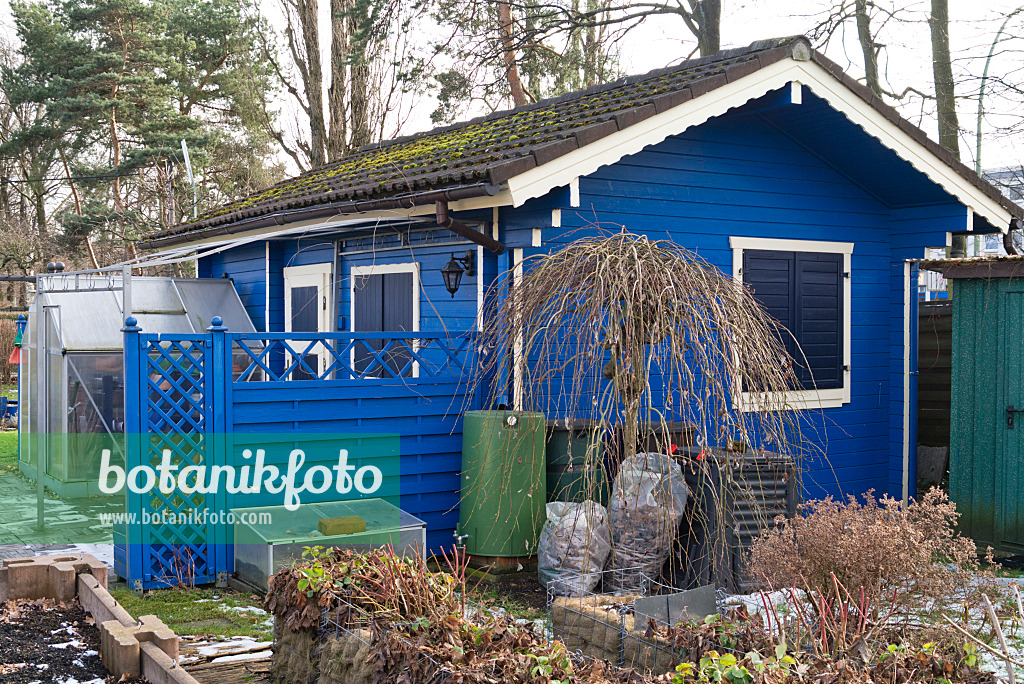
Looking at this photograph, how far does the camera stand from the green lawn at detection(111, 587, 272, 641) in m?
A: 5.49

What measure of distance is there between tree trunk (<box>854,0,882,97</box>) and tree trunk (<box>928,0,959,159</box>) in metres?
0.96

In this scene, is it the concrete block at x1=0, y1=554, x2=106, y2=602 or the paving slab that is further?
the paving slab

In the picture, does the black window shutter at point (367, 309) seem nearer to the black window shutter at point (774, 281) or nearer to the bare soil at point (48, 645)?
the black window shutter at point (774, 281)

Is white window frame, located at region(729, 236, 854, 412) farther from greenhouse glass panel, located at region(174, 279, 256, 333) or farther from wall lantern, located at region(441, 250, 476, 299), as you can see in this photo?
greenhouse glass panel, located at region(174, 279, 256, 333)

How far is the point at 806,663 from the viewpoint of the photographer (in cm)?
313

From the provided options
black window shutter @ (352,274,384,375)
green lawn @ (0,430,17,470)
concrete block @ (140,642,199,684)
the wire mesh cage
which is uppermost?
black window shutter @ (352,274,384,375)

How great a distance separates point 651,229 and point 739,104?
1.23 meters

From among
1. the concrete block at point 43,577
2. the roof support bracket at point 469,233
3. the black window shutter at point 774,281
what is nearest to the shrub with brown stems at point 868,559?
the roof support bracket at point 469,233

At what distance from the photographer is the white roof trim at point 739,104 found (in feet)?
22.8

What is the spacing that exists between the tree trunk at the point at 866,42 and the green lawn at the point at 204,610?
510 inches

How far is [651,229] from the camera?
8141 mm

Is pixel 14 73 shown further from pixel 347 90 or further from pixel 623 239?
pixel 623 239

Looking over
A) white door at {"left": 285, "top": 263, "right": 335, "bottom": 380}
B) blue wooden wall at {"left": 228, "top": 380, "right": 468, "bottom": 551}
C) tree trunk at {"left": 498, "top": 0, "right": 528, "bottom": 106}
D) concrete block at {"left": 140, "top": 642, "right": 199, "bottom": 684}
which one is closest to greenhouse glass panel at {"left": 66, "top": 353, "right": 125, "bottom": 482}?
white door at {"left": 285, "top": 263, "right": 335, "bottom": 380}

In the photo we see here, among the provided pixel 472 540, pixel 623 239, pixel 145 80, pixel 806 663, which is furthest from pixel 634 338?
pixel 145 80
